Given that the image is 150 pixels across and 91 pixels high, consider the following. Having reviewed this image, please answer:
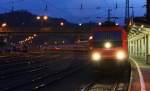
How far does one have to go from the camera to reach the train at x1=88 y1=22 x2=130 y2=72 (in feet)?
105

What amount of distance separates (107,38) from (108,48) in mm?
863

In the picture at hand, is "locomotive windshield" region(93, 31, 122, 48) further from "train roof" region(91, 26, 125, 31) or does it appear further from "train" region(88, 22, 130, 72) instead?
"train roof" region(91, 26, 125, 31)

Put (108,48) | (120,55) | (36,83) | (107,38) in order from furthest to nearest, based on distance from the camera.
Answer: (107,38)
(108,48)
(120,55)
(36,83)

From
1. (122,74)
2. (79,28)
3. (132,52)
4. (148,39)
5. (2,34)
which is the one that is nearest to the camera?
(122,74)

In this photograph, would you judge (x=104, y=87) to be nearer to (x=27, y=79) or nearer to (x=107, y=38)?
(x=107, y=38)

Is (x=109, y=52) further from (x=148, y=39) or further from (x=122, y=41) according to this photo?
(x=148, y=39)

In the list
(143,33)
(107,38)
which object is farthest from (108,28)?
(143,33)

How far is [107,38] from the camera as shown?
33031mm

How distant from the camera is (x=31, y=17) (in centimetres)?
17625

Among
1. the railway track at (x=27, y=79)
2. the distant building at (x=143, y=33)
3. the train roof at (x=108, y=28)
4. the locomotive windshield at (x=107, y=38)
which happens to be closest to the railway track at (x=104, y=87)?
the railway track at (x=27, y=79)

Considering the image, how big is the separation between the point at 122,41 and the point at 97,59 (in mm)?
2153

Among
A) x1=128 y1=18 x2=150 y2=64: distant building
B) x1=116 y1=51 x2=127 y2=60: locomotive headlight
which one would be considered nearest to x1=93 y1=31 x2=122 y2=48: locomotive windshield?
x1=116 y1=51 x2=127 y2=60: locomotive headlight

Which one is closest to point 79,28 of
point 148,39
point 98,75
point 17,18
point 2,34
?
point 2,34

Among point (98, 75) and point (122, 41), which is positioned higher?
point (122, 41)
